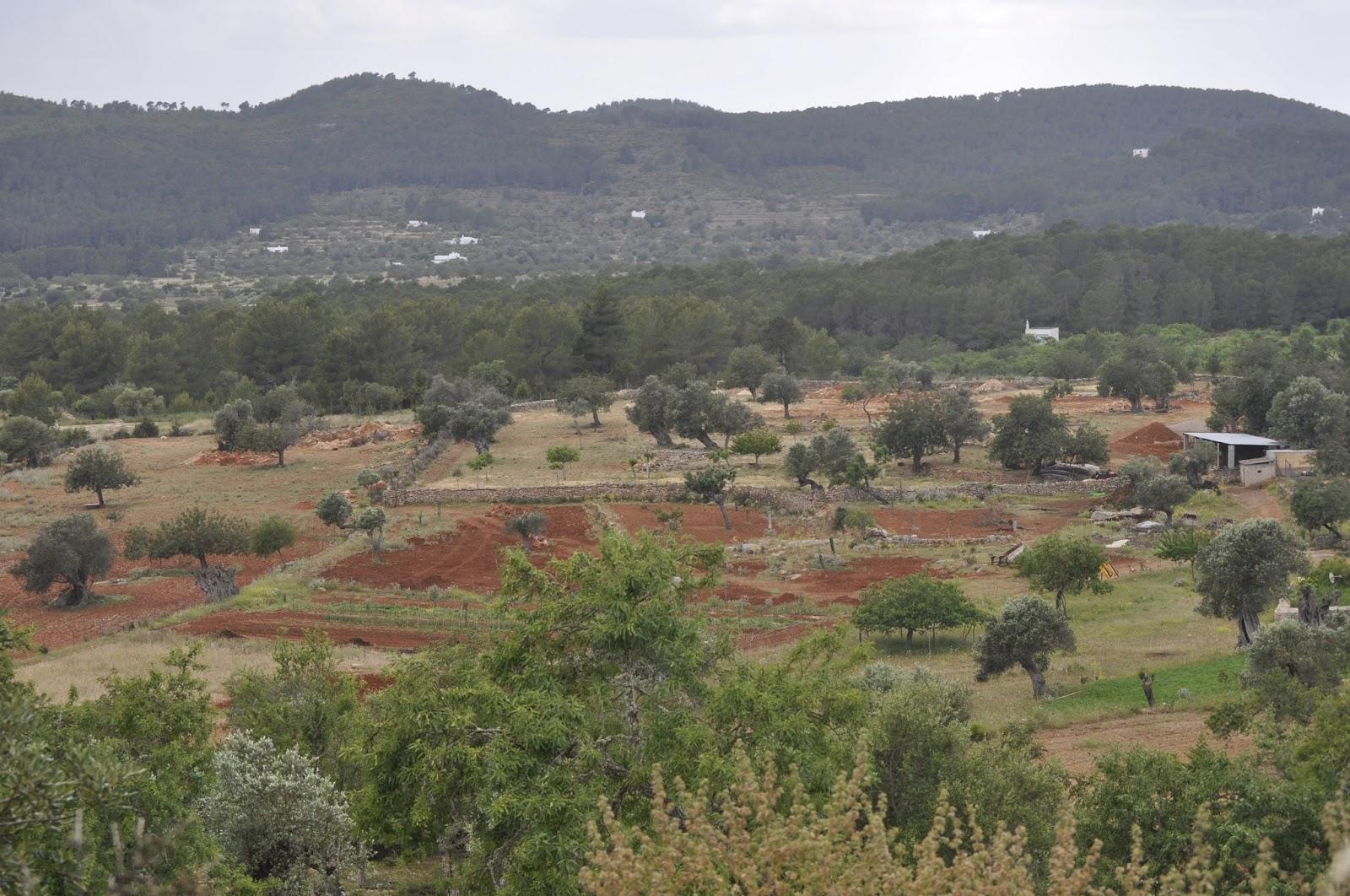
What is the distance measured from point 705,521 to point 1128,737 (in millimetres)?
20043

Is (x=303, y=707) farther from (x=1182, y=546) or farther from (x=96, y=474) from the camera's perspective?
(x=96, y=474)

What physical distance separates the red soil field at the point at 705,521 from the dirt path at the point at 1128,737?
53.9 feet

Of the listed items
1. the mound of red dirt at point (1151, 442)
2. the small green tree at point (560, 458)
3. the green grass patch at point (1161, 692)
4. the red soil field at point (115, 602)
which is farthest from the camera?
the mound of red dirt at point (1151, 442)

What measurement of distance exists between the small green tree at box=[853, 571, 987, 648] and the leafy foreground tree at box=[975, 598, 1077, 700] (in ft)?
11.7

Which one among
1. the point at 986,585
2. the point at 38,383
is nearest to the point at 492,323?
the point at 38,383

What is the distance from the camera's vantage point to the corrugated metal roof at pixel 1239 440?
140 ft

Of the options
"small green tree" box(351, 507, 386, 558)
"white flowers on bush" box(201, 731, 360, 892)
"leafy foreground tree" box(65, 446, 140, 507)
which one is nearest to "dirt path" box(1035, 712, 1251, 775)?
"white flowers on bush" box(201, 731, 360, 892)

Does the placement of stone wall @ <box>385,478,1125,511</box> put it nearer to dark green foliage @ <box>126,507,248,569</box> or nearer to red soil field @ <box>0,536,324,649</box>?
red soil field @ <box>0,536,324,649</box>

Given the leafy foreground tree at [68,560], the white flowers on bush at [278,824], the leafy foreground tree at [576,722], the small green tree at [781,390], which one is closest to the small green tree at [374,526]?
the leafy foreground tree at [68,560]

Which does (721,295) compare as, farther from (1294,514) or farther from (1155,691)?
(1155,691)

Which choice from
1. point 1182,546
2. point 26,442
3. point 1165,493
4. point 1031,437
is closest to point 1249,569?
point 1182,546

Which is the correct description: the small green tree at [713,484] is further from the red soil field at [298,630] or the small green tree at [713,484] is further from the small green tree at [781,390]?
the small green tree at [781,390]

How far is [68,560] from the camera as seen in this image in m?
32.2

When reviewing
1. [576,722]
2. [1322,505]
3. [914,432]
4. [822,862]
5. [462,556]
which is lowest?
[462,556]
